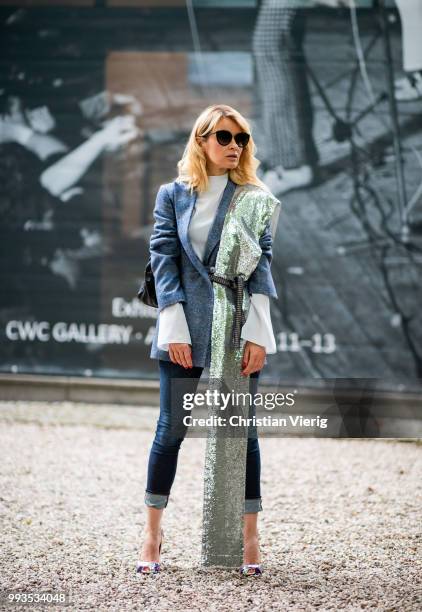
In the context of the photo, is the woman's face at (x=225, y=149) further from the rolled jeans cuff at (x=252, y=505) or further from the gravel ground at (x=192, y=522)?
the gravel ground at (x=192, y=522)

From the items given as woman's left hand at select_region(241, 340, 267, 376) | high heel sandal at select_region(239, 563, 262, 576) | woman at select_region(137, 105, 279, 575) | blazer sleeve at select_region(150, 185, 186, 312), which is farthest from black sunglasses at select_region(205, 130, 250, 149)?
high heel sandal at select_region(239, 563, 262, 576)

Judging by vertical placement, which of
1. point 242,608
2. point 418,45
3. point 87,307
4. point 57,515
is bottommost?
point 242,608

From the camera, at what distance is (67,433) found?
6578 millimetres

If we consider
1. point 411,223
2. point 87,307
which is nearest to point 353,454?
point 411,223

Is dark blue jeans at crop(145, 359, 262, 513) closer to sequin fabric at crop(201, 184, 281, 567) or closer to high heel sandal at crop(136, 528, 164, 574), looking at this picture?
sequin fabric at crop(201, 184, 281, 567)

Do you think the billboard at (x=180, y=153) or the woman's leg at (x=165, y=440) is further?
the billboard at (x=180, y=153)

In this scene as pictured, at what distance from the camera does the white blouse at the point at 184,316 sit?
338 cm

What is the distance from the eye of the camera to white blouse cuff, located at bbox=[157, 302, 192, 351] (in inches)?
132

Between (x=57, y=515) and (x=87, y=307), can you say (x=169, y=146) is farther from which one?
(x=57, y=515)

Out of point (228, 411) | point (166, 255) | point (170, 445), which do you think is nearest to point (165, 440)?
point (170, 445)

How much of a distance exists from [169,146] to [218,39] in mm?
808

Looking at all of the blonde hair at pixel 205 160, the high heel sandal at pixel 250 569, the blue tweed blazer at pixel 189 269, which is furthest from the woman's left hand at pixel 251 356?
the high heel sandal at pixel 250 569

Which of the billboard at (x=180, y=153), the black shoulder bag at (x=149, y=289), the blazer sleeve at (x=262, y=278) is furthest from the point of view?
the billboard at (x=180, y=153)

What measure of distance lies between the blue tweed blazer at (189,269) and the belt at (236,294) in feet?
0.11
